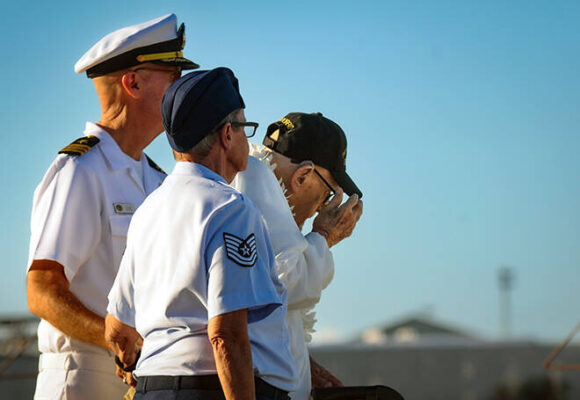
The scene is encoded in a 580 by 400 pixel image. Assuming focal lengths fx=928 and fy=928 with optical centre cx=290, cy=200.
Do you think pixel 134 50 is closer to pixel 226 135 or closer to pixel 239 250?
pixel 226 135

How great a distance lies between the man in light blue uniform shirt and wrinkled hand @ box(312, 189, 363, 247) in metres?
0.72

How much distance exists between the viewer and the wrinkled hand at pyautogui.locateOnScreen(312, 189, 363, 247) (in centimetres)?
322

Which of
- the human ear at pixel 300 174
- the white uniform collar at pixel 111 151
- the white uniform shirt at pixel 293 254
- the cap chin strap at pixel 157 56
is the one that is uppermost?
the cap chin strap at pixel 157 56

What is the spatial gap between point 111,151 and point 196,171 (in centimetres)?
114

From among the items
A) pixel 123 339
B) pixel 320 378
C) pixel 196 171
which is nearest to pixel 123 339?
pixel 123 339

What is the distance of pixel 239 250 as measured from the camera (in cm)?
229

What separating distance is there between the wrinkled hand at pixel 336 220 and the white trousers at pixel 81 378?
0.88 m

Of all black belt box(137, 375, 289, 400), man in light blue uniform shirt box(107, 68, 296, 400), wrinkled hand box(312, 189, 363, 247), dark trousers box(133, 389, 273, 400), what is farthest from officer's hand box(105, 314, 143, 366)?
wrinkled hand box(312, 189, 363, 247)

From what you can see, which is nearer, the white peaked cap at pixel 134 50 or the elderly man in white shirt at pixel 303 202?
the elderly man in white shirt at pixel 303 202

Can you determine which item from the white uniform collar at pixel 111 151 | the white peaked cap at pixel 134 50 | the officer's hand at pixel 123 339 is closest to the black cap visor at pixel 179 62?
the white peaked cap at pixel 134 50

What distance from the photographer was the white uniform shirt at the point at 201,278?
229cm

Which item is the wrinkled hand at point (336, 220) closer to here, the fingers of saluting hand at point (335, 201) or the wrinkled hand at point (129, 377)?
the fingers of saluting hand at point (335, 201)

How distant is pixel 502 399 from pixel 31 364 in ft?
55.1

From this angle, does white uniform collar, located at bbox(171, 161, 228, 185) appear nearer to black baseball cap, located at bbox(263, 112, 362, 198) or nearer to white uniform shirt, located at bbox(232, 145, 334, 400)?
white uniform shirt, located at bbox(232, 145, 334, 400)
